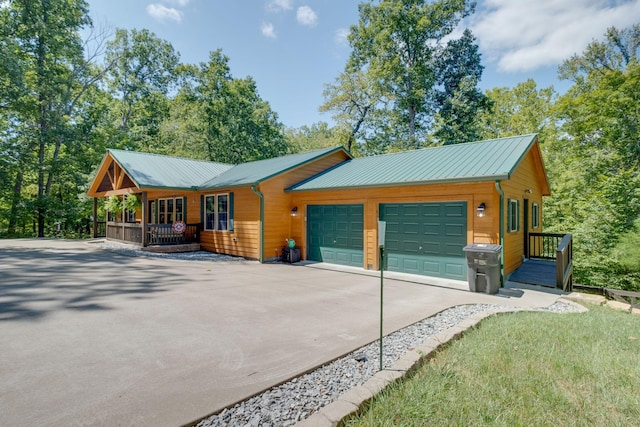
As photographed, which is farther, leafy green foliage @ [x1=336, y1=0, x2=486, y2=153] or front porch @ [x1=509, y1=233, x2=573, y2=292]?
leafy green foliage @ [x1=336, y1=0, x2=486, y2=153]

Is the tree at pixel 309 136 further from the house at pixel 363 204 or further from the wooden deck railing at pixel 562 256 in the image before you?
the wooden deck railing at pixel 562 256

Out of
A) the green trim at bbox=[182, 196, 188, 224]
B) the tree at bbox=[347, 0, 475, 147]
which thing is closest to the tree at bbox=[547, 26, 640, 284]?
the tree at bbox=[347, 0, 475, 147]

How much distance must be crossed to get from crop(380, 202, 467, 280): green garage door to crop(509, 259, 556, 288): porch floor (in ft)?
5.66

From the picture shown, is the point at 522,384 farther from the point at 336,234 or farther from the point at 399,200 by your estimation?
the point at 336,234

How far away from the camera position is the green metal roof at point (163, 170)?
44.0ft

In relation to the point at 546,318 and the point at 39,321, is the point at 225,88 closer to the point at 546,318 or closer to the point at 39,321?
the point at 39,321

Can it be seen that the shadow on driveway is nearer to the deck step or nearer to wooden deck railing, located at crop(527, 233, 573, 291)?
the deck step

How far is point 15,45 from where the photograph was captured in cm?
1994

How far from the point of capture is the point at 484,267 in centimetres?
720

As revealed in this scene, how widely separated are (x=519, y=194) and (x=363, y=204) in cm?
478

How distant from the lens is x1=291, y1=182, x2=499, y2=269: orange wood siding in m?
7.81

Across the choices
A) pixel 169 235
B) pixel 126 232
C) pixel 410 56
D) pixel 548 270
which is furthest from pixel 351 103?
pixel 548 270

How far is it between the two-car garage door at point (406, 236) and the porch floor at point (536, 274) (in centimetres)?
176

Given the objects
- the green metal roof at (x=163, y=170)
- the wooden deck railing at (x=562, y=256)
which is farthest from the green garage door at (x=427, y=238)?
the green metal roof at (x=163, y=170)
